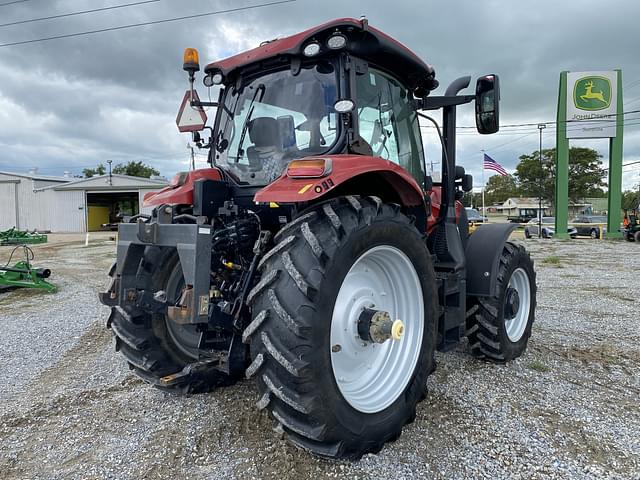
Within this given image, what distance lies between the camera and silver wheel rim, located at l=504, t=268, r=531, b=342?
464 centimetres

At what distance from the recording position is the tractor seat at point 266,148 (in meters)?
3.29

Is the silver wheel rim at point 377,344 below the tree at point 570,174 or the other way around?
below

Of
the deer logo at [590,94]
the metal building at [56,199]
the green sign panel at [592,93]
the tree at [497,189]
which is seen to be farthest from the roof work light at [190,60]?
the tree at [497,189]

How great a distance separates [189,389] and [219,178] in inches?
63.4

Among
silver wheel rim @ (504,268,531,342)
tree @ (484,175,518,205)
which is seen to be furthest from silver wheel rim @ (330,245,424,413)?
tree @ (484,175,518,205)

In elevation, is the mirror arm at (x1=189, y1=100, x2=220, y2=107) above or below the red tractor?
above

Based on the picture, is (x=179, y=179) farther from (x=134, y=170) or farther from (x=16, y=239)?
(x=134, y=170)

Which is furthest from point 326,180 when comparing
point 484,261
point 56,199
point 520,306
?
point 56,199

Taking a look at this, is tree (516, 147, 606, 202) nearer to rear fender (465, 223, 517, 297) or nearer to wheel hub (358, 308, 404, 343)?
rear fender (465, 223, 517, 297)

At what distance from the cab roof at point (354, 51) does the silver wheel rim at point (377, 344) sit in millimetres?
1388

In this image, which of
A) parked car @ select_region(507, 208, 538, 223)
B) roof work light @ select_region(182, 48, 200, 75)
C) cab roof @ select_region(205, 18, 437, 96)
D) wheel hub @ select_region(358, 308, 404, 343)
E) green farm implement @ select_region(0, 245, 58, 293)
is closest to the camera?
wheel hub @ select_region(358, 308, 404, 343)

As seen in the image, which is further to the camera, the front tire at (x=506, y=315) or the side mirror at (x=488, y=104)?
the front tire at (x=506, y=315)

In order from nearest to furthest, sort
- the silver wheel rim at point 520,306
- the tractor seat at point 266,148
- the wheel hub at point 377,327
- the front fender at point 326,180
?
the front fender at point 326,180 < the wheel hub at point 377,327 < the tractor seat at point 266,148 < the silver wheel rim at point 520,306

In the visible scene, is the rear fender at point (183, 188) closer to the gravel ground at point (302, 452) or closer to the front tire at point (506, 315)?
the gravel ground at point (302, 452)
